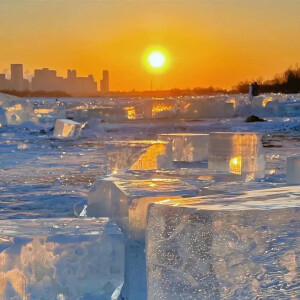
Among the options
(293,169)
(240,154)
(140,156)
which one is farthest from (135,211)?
(240,154)

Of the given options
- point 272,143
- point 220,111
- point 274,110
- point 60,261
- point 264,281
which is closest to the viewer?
point 264,281

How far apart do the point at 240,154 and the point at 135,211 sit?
3.43 meters

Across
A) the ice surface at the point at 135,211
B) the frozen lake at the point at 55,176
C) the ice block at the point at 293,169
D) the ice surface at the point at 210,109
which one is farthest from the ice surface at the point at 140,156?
the ice surface at the point at 210,109

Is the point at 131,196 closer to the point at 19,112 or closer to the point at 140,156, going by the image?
the point at 140,156

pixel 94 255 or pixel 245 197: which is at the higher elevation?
pixel 245 197

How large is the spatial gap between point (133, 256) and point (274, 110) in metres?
23.4

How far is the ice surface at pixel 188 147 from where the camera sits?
745cm

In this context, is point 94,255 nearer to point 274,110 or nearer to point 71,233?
point 71,233

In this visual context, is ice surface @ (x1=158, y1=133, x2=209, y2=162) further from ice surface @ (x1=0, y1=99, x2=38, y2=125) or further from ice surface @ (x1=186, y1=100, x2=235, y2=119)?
ice surface @ (x1=186, y1=100, x2=235, y2=119)

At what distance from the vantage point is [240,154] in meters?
6.12

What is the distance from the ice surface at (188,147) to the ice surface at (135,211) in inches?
160

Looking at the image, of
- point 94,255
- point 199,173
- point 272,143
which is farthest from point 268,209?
point 272,143

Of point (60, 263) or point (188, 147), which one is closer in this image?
point (60, 263)

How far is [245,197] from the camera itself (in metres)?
2.27
